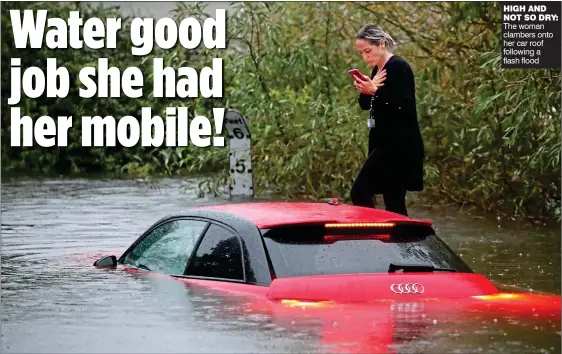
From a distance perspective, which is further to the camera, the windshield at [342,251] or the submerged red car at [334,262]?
the windshield at [342,251]

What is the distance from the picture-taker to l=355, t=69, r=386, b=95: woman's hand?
11.2 m

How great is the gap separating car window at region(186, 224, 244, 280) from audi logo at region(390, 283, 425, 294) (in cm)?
90

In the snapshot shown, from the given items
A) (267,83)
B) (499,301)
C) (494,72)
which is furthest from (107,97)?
(499,301)

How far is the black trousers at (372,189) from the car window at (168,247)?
6.39 ft

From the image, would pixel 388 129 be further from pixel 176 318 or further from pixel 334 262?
pixel 176 318

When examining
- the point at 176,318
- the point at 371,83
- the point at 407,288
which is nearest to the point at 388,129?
the point at 371,83

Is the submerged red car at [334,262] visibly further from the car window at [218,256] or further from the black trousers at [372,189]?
the black trousers at [372,189]

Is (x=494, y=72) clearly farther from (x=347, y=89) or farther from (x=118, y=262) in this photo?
(x=118, y=262)

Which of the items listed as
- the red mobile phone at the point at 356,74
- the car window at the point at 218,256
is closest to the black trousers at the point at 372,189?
the red mobile phone at the point at 356,74

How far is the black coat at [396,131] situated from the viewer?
37.4 ft

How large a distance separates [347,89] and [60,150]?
11887mm

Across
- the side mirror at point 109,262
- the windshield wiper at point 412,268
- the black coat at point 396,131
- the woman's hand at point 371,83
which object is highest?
the woman's hand at point 371,83

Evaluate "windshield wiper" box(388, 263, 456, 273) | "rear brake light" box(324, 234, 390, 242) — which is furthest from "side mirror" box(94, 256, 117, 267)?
"windshield wiper" box(388, 263, 456, 273)

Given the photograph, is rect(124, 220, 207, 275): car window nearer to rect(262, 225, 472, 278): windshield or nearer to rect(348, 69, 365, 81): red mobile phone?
rect(262, 225, 472, 278): windshield
